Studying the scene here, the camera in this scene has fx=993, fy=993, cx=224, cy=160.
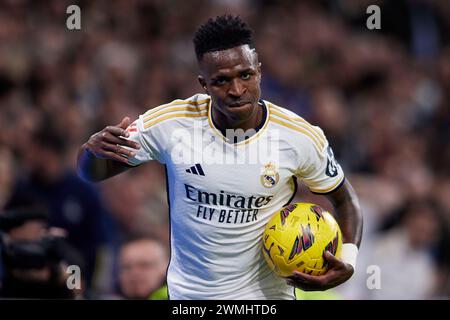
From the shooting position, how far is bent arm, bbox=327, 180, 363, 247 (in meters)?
5.37

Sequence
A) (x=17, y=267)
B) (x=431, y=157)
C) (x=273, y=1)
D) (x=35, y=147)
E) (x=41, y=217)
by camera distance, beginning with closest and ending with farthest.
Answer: (x=17, y=267) → (x=41, y=217) → (x=35, y=147) → (x=431, y=157) → (x=273, y=1)

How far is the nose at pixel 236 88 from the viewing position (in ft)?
16.0

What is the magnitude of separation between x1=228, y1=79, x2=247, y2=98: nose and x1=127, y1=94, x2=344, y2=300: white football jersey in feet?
1.01

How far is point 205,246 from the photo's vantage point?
5168 mm

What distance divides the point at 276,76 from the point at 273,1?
1.99 meters

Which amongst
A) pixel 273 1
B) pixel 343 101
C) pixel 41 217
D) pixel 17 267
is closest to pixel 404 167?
pixel 343 101

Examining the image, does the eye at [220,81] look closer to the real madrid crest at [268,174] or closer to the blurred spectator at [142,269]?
the real madrid crest at [268,174]

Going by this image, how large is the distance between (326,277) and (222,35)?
132 cm

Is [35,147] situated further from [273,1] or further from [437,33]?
[437,33]

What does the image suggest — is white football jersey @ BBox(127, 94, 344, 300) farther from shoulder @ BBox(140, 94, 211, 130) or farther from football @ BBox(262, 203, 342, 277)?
football @ BBox(262, 203, 342, 277)

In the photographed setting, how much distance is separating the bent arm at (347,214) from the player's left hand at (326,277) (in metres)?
0.33

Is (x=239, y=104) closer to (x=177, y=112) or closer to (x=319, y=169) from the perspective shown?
(x=177, y=112)

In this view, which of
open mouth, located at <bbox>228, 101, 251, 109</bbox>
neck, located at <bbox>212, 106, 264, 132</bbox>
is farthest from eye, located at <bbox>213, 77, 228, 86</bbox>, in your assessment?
neck, located at <bbox>212, 106, 264, 132</bbox>

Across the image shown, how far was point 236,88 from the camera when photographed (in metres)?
4.88
